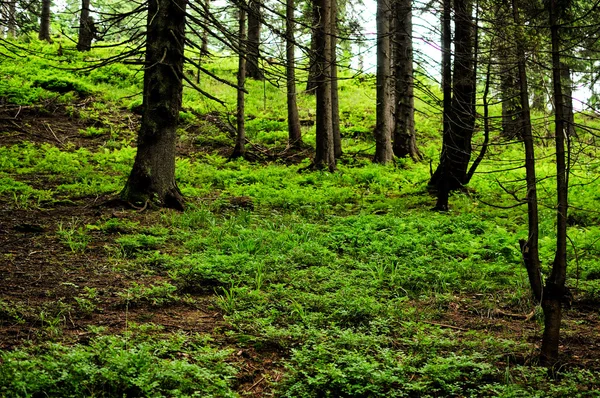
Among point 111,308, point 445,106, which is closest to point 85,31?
point 445,106

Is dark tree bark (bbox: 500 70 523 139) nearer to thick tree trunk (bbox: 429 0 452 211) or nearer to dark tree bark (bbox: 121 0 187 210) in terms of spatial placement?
thick tree trunk (bbox: 429 0 452 211)

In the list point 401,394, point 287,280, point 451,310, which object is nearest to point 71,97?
point 287,280

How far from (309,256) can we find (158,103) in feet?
13.3

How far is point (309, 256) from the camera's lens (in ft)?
24.0

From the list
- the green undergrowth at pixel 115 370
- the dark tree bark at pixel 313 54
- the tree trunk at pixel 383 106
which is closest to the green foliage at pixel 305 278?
the green undergrowth at pixel 115 370

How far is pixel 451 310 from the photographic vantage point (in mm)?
5992

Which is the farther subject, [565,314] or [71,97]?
[71,97]

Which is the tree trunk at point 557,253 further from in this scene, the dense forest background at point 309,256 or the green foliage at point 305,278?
the green foliage at point 305,278

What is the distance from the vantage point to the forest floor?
4523mm

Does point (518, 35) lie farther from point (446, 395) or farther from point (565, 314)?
point (446, 395)

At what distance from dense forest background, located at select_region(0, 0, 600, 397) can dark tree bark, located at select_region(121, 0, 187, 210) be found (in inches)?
1.4

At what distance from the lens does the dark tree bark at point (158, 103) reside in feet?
30.1

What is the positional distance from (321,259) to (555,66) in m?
3.96

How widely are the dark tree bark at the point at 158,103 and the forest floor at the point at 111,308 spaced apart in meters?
0.90
